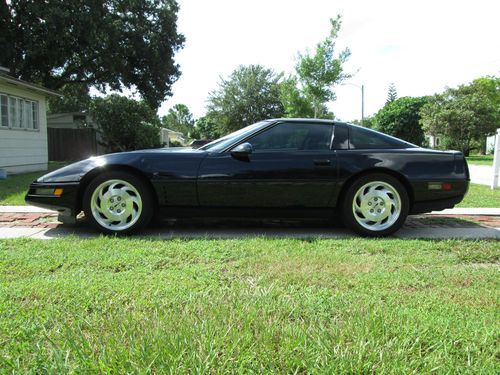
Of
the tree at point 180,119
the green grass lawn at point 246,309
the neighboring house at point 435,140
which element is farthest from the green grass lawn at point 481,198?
the tree at point 180,119

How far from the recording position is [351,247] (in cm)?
360

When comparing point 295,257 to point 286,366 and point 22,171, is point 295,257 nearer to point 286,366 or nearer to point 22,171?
point 286,366

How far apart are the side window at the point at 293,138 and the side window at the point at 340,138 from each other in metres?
0.06

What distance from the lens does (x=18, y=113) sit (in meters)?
12.2

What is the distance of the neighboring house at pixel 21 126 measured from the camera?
37.1ft

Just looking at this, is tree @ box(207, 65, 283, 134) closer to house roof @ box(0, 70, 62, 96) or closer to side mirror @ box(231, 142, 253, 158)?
house roof @ box(0, 70, 62, 96)

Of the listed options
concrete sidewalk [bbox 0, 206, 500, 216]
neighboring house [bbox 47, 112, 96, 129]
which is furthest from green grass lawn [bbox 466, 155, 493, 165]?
neighboring house [bbox 47, 112, 96, 129]

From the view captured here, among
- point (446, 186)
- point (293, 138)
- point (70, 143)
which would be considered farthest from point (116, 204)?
point (70, 143)

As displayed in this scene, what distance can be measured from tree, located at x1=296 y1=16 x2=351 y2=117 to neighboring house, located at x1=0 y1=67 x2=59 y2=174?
11.3m

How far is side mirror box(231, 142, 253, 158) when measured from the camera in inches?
157

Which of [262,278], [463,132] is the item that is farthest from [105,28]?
[463,132]

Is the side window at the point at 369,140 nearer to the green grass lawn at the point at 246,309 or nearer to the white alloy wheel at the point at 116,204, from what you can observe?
the green grass lawn at the point at 246,309

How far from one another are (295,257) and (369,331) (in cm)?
134

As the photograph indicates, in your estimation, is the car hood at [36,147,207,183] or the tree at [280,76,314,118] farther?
the tree at [280,76,314,118]
